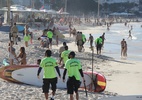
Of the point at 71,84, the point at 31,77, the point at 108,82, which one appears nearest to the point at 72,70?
the point at 71,84

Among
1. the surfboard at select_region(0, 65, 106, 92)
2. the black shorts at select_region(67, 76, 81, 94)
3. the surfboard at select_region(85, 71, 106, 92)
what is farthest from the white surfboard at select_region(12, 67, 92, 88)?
the black shorts at select_region(67, 76, 81, 94)

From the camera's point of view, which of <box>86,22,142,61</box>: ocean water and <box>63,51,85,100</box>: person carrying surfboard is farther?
<box>86,22,142,61</box>: ocean water

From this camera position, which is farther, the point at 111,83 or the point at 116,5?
the point at 116,5

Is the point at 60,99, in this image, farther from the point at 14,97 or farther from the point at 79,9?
the point at 79,9

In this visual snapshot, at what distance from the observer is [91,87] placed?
33.5 feet

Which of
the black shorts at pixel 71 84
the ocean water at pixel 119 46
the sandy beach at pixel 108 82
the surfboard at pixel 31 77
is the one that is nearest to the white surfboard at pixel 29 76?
the surfboard at pixel 31 77

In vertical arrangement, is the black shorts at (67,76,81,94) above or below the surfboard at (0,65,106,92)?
above

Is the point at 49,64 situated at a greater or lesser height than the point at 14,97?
greater

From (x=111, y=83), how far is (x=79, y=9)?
111 m

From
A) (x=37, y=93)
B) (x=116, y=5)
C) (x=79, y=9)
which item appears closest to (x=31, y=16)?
(x=37, y=93)

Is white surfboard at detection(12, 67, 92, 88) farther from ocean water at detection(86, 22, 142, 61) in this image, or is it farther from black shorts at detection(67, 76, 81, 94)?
ocean water at detection(86, 22, 142, 61)

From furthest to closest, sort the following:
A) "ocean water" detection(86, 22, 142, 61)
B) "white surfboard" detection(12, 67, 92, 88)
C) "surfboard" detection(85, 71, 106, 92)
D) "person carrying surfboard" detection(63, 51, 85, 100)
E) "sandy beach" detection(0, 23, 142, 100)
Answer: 1. "ocean water" detection(86, 22, 142, 61)
2. "white surfboard" detection(12, 67, 92, 88)
3. "surfboard" detection(85, 71, 106, 92)
4. "sandy beach" detection(0, 23, 142, 100)
5. "person carrying surfboard" detection(63, 51, 85, 100)

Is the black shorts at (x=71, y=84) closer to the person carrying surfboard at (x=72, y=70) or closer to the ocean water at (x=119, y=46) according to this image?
the person carrying surfboard at (x=72, y=70)

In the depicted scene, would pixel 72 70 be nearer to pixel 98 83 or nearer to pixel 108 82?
pixel 98 83
